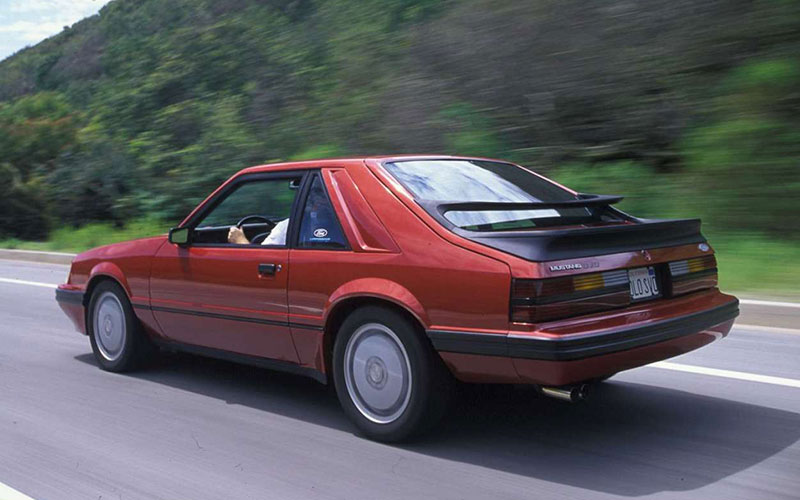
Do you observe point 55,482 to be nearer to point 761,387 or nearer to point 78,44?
point 761,387

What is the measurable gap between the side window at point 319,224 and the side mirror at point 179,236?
111 centimetres

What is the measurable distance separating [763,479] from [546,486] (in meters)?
0.97

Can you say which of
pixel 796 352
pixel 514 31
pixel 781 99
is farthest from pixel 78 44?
pixel 796 352

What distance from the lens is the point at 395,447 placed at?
14.7 ft

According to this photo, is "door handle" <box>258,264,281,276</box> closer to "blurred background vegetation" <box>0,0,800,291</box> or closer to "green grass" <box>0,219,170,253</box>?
"blurred background vegetation" <box>0,0,800,291</box>

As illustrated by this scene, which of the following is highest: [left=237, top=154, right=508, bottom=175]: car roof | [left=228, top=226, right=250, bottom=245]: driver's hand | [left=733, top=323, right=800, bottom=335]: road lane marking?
[left=237, top=154, right=508, bottom=175]: car roof

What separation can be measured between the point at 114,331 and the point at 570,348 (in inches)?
149

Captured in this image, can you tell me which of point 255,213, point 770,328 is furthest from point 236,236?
point 770,328

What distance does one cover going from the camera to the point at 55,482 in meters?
4.13

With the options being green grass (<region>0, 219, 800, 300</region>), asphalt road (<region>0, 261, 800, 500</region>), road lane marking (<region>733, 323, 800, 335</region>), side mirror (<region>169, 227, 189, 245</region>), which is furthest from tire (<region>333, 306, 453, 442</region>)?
green grass (<region>0, 219, 800, 300</region>)

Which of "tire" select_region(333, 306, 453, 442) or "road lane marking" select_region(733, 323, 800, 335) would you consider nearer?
"tire" select_region(333, 306, 453, 442)

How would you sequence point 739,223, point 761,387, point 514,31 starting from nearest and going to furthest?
point 761,387, point 739,223, point 514,31

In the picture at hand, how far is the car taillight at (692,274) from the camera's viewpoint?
4617 millimetres

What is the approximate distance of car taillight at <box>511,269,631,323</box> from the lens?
3.95 metres
